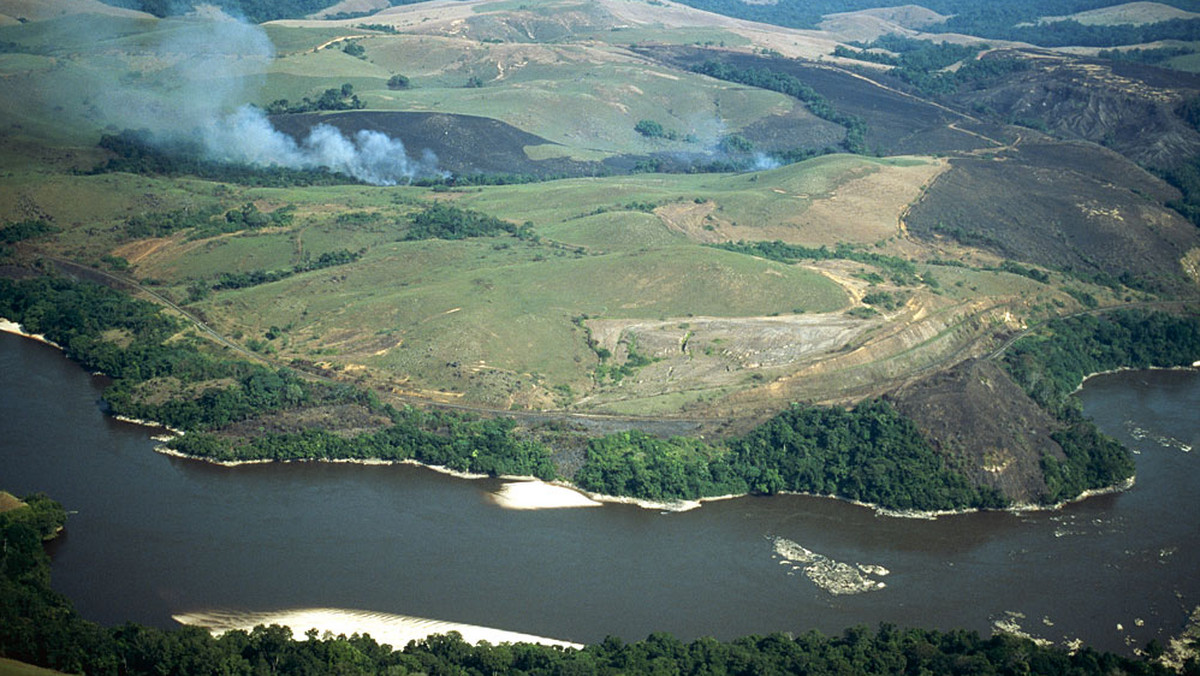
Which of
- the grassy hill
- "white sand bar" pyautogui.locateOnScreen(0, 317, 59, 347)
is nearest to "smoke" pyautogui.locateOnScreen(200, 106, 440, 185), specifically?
the grassy hill

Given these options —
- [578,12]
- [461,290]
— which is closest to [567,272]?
[461,290]

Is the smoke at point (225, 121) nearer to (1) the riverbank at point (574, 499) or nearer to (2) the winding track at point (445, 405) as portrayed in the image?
(2) the winding track at point (445, 405)

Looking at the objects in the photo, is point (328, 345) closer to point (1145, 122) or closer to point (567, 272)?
point (567, 272)

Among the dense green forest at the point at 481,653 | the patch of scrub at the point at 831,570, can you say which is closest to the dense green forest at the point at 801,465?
the patch of scrub at the point at 831,570

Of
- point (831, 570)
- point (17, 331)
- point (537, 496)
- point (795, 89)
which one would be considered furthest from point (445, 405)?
point (795, 89)

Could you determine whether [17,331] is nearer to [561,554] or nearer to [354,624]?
[354,624]

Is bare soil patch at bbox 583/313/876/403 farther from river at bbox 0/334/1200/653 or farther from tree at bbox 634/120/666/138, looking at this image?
tree at bbox 634/120/666/138

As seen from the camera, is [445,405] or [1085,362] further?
[1085,362]
